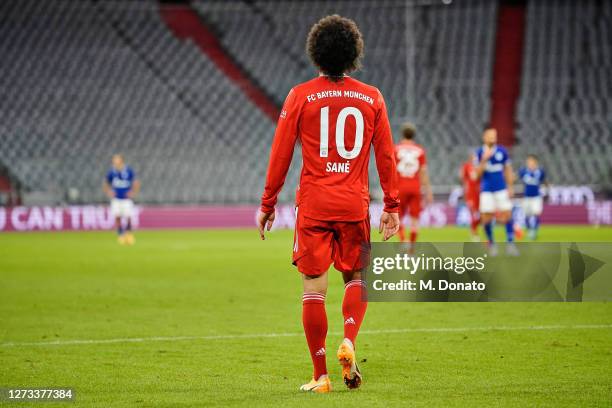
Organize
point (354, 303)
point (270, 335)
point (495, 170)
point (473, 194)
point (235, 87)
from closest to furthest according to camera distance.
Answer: point (354, 303)
point (270, 335)
point (495, 170)
point (473, 194)
point (235, 87)

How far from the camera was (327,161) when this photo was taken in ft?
19.2

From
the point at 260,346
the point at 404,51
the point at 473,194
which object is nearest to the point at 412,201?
the point at 473,194

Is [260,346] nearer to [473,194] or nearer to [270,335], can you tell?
[270,335]

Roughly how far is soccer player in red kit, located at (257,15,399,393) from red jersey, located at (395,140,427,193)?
35.4 feet

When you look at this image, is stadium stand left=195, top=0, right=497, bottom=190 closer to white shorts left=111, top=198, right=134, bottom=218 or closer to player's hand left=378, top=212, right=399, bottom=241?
white shorts left=111, top=198, right=134, bottom=218

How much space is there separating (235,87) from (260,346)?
1098 inches

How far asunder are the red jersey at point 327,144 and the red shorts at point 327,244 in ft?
0.20

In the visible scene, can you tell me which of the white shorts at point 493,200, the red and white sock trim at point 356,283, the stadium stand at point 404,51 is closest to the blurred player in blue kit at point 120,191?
the white shorts at point 493,200

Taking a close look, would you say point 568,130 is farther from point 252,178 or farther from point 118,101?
point 118,101

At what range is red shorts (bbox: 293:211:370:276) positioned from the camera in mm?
5867

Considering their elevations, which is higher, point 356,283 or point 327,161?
point 327,161

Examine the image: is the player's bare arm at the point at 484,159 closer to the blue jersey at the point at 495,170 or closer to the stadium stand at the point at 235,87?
the blue jersey at the point at 495,170

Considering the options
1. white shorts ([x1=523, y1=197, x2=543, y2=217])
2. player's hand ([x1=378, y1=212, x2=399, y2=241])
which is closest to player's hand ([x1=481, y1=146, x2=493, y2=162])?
white shorts ([x1=523, y1=197, x2=543, y2=217])

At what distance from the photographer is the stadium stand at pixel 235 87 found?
31438 millimetres
